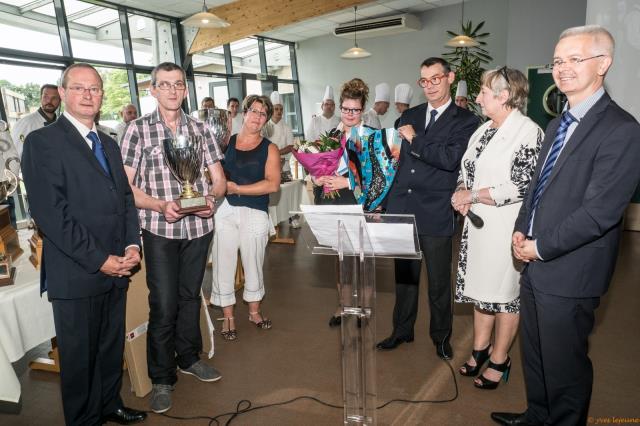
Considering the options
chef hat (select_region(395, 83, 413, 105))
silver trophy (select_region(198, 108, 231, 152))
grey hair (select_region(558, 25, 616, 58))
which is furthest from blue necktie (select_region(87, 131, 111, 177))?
chef hat (select_region(395, 83, 413, 105))

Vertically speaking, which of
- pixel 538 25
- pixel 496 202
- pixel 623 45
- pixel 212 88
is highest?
pixel 538 25

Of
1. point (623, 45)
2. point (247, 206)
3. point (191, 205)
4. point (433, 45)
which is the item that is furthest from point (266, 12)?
point (191, 205)

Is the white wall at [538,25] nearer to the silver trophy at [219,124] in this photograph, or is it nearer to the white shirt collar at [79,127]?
the silver trophy at [219,124]

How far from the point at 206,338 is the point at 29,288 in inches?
41.8

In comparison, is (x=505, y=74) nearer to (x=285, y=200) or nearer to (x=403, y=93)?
(x=285, y=200)

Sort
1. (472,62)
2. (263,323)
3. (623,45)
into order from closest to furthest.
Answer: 1. (263,323)
2. (623,45)
3. (472,62)

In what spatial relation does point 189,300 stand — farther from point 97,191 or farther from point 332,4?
point 332,4

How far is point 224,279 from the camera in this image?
2973mm

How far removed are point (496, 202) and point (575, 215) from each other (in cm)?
60

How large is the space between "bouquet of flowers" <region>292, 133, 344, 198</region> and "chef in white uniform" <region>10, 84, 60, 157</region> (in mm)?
3523

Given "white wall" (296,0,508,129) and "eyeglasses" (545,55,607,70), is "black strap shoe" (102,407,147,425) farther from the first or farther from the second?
"white wall" (296,0,508,129)

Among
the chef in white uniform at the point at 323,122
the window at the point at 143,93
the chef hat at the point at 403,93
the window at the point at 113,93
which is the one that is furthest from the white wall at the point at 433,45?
the window at the point at 113,93

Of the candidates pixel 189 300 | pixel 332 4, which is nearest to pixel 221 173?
pixel 189 300

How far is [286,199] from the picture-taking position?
17.0 feet
